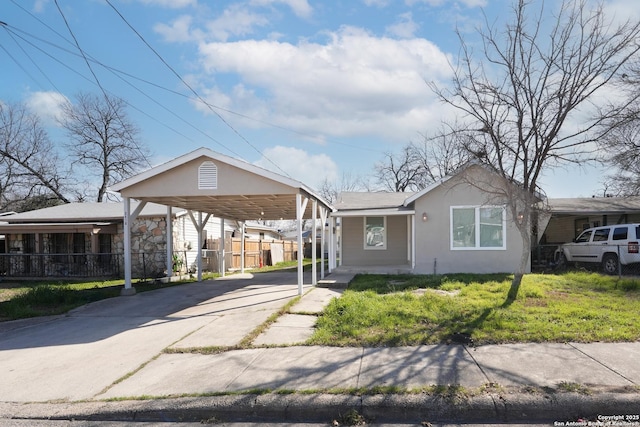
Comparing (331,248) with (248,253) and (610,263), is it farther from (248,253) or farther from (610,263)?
(610,263)

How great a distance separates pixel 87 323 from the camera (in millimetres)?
8664

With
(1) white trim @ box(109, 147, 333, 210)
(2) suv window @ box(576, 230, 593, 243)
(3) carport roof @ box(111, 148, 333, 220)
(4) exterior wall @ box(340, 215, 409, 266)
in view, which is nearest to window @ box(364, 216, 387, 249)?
(4) exterior wall @ box(340, 215, 409, 266)

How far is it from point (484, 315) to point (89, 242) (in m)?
17.8

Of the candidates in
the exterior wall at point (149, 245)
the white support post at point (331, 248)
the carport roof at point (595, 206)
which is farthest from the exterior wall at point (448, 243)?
the exterior wall at point (149, 245)

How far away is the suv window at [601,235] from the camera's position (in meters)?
14.5

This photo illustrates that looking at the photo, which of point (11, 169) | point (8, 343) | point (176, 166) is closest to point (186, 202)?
point (176, 166)

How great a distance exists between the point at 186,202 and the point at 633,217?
18.4 m

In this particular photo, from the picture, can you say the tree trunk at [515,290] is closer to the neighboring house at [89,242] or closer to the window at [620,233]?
the window at [620,233]

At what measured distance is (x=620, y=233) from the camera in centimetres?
1391

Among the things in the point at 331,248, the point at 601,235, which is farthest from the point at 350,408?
the point at 601,235

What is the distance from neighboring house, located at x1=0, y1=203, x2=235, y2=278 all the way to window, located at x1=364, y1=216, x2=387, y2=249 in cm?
787

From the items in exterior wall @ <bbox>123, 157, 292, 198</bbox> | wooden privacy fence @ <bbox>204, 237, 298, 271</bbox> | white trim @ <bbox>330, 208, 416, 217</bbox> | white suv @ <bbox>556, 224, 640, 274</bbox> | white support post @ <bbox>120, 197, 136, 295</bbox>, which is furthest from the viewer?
wooden privacy fence @ <bbox>204, 237, 298, 271</bbox>

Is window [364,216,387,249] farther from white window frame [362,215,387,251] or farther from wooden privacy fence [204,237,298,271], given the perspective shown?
wooden privacy fence [204,237,298,271]

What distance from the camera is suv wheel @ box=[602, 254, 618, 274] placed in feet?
45.8
